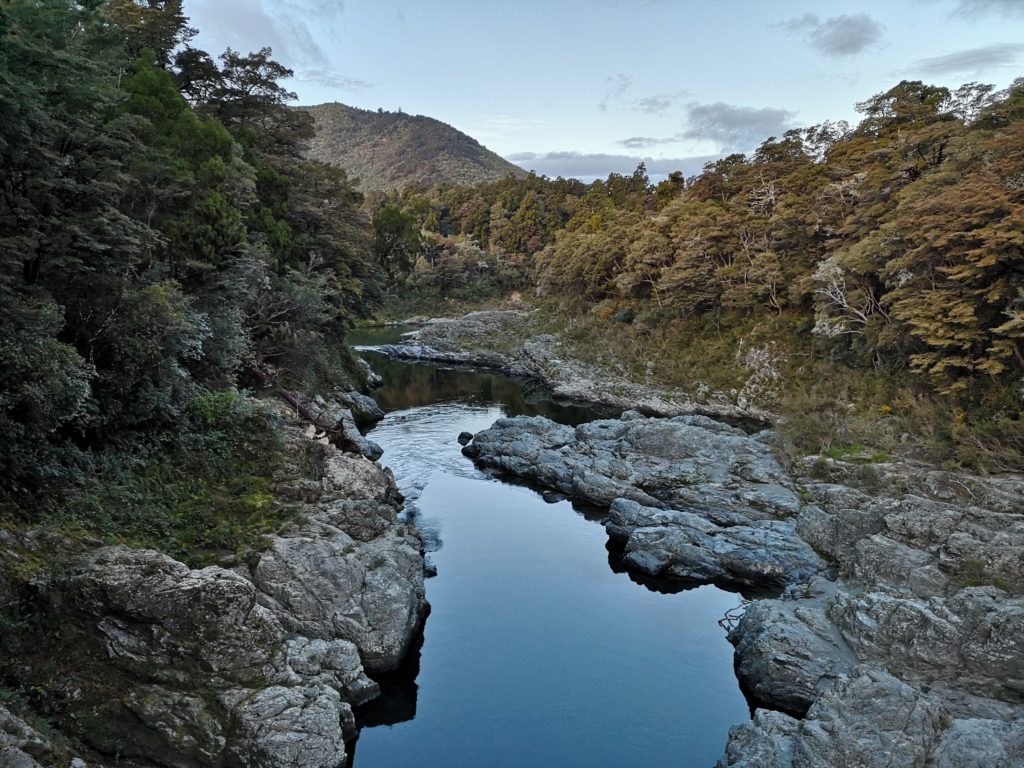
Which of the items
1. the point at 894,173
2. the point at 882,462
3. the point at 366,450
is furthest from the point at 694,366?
Answer: the point at 366,450

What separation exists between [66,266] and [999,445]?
1110 inches

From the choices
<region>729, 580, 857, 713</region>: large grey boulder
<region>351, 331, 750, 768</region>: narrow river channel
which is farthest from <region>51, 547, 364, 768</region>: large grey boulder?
<region>729, 580, 857, 713</region>: large grey boulder

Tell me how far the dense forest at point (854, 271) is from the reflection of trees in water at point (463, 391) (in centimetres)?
765

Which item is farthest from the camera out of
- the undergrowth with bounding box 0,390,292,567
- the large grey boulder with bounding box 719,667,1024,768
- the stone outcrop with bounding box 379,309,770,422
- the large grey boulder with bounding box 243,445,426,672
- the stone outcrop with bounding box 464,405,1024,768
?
the stone outcrop with bounding box 379,309,770,422

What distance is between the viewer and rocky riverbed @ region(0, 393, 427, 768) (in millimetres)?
9891

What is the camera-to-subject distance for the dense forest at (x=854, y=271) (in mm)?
23781

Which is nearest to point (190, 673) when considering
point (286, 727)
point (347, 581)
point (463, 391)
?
point (286, 727)

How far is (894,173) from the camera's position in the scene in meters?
34.1

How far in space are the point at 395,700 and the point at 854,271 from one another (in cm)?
3052

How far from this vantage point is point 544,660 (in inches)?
619

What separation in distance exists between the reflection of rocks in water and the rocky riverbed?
0.33m

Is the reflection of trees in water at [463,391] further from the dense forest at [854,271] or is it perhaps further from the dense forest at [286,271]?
the dense forest at [854,271]

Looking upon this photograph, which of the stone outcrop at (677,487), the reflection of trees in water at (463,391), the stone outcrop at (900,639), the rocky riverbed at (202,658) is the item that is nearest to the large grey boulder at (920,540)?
the stone outcrop at (900,639)

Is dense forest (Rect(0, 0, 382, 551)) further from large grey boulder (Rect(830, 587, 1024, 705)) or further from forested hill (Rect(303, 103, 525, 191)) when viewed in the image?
forested hill (Rect(303, 103, 525, 191))
